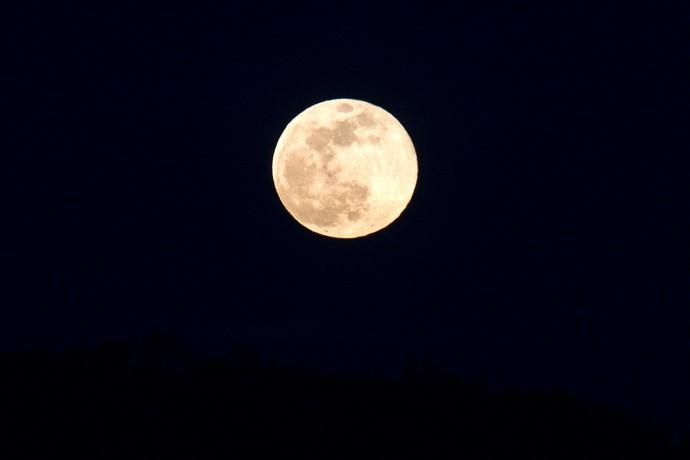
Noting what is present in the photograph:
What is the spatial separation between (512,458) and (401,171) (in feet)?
17.0

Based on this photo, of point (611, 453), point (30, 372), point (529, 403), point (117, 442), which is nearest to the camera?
point (117, 442)

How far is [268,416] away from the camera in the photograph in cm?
1505

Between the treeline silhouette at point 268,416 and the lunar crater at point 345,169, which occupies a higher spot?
the lunar crater at point 345,169

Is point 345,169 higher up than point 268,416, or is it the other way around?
point 345,169

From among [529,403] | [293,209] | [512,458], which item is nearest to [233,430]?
[293,209]

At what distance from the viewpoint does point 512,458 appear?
15156 mm

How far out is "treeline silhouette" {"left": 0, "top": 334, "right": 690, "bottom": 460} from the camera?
1335cm

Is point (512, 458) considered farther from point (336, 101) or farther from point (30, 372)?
point (30, 372)

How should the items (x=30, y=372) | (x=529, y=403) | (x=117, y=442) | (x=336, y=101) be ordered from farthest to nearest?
(x=529, y=403) → (x=30, y=372) → (x=336, y=101) → (x=117, y=442)

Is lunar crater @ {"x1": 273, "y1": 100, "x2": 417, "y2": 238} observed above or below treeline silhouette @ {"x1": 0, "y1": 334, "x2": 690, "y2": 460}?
above

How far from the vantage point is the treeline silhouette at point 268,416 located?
526 inches

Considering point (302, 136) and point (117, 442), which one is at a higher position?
point (302, 136)

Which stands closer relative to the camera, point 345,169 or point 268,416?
point 345,169

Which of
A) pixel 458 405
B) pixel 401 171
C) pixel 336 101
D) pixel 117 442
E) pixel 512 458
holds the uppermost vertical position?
pixel 336 101
